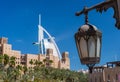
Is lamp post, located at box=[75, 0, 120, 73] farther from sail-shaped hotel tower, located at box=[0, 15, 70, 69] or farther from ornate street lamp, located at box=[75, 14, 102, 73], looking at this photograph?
sail-shaped hotel tower, located at box=[0, 15, 70, 69]

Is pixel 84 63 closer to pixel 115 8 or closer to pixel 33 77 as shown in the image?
pixel 115 8

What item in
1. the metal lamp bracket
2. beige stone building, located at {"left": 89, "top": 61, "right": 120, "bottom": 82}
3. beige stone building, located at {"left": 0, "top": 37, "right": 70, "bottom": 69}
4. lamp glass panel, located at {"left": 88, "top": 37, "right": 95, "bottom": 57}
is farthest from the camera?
beige stone building, located at {"left": 0, "top": 37, "right": 70, "bottom": 69}

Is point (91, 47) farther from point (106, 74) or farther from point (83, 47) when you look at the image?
point (106, 74)

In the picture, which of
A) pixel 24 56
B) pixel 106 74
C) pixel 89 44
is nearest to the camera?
pixel 89 44

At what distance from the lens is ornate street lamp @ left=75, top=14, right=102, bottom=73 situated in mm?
3375

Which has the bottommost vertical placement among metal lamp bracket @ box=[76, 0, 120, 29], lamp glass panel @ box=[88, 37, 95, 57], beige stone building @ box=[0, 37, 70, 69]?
lamp glass panel @ box=[88, 37, 95, 57]

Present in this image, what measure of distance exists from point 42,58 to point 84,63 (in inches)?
4994

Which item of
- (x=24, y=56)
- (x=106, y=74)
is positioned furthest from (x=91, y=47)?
(x=24, y=56)

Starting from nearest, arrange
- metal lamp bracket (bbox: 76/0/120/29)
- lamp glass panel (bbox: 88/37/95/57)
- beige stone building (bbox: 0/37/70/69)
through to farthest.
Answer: metal lamp bracket (bbox: 76/0/120/29) → lamp glass panel (bbox: 88/37/95/57) → beige stone building (bbox: 0/37/70/69)

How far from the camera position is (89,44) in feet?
11.1

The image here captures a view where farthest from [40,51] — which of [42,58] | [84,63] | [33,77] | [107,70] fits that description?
[84,63]

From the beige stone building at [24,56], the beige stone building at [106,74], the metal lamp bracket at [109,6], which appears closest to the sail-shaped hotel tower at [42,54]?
the beige stone building at [24,56]

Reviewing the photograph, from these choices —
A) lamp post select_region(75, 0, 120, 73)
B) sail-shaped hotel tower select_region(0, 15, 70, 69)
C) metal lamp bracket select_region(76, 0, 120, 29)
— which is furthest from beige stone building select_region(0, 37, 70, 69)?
lamp post select_region(75, 0, 120, 73)

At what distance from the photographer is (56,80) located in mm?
103500
